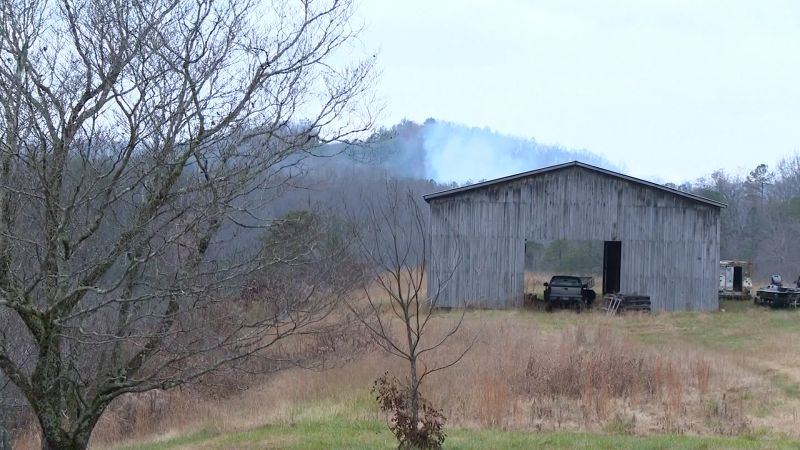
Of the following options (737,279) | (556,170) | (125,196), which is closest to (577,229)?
(556,170)

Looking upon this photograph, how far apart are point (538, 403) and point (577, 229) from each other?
17.2m

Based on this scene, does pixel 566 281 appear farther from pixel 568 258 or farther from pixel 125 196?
pixel 568 258

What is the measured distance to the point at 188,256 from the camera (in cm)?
771

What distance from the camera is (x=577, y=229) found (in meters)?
30.7

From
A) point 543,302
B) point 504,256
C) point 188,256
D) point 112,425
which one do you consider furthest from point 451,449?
point 543,302

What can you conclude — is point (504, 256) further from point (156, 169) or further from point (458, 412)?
point (156, 169)

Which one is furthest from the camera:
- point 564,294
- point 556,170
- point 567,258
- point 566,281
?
point 567,258

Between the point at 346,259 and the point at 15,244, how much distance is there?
4193 millimetres

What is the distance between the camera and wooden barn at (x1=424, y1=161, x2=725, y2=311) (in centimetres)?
3059

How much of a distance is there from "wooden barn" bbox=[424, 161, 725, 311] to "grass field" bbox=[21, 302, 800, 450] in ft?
27.8

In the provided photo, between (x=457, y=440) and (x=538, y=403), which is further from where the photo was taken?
(x=538, y=403)

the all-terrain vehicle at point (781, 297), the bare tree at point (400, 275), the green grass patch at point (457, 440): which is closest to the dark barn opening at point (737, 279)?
the all-terrain vehicle at point (781, 297)

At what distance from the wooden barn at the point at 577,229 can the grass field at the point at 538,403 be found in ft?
27.8

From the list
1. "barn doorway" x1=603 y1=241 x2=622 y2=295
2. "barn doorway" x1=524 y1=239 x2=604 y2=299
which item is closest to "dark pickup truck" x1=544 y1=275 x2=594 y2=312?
"barn doorway" x1=603 y1=241 x2=622 y2=295
